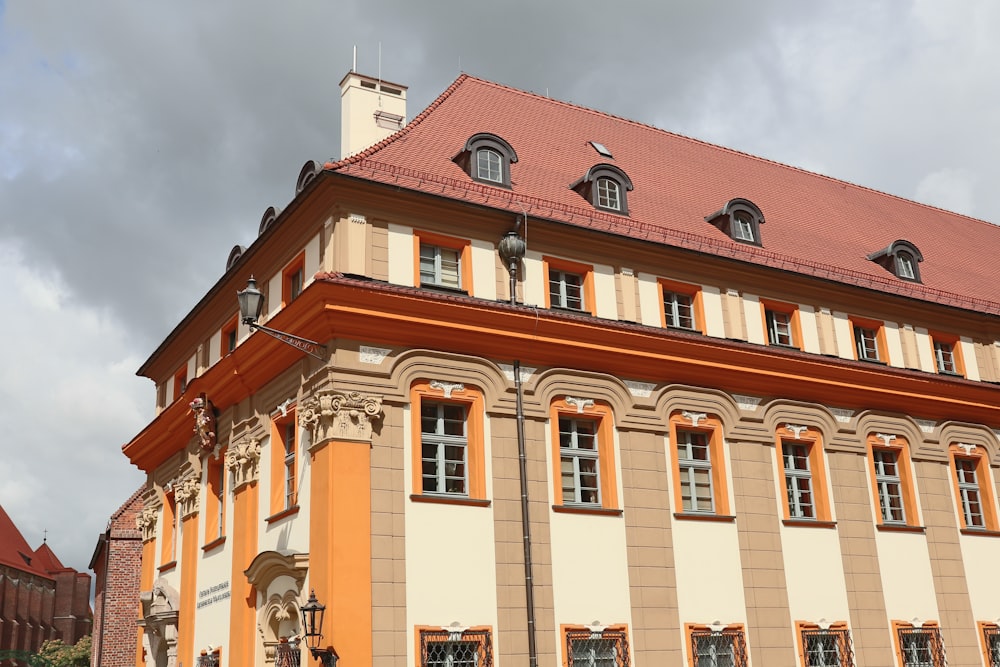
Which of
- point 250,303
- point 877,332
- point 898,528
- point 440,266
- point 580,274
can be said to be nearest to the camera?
point 250,303

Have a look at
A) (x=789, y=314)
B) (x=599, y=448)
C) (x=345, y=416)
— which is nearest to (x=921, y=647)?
(x=789, y=314)

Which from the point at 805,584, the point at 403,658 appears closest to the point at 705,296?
the point at 805,584

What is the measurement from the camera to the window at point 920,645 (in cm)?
2270

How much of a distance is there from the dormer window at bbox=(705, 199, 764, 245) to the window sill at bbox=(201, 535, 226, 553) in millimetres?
Result: 12642

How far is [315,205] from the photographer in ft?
65.0

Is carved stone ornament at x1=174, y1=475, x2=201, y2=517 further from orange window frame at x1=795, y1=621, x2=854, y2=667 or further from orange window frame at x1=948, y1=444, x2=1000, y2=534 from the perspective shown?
orange window frame at x1=948, y1=444, x2=1000, y2=534

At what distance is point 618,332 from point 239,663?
933cm

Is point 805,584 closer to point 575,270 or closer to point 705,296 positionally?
point 705,296

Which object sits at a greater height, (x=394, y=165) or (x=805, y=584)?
(x=394, y=165)

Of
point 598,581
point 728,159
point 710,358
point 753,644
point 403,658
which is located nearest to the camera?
point 403,658

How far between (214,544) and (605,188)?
11048 mm

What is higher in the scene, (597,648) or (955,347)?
(955,347)

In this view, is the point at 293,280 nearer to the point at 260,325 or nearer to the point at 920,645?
the point at 260,325

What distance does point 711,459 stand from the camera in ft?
72.3
